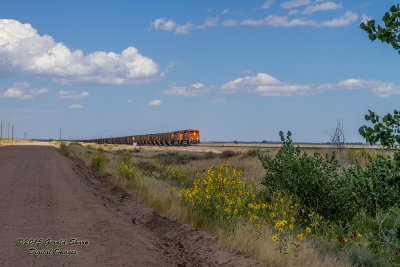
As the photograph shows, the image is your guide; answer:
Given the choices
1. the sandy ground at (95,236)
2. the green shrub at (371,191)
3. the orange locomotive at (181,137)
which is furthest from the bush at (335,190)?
the orange locomotive at (181,137)

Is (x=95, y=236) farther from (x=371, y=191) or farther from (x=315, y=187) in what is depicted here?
(x=371, y=191)

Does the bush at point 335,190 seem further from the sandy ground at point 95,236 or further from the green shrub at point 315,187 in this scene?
the sandy ground at point 95,236

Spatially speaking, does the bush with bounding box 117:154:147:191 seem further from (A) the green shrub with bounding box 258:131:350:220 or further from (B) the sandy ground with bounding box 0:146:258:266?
(A) the green shrub with bounding box 258:131:350:220

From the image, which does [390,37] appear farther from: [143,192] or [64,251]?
[143,192]

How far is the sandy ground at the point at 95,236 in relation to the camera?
245 inches

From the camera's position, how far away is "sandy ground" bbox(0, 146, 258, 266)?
6.23 meters

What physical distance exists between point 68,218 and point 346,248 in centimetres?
603

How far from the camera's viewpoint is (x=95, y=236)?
7.56 m

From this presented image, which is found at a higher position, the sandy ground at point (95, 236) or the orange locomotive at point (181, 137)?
the orange locomotive at point (181, 137)

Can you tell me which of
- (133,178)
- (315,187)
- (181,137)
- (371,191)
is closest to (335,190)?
(315,187)

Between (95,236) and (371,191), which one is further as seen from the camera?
(371,191)

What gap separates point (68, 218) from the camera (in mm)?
9102

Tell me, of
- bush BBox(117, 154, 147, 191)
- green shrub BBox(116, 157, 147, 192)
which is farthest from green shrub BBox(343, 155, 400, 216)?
bush BBox(117, 154, 147, 191)

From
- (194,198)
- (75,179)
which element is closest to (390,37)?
(194,198)
